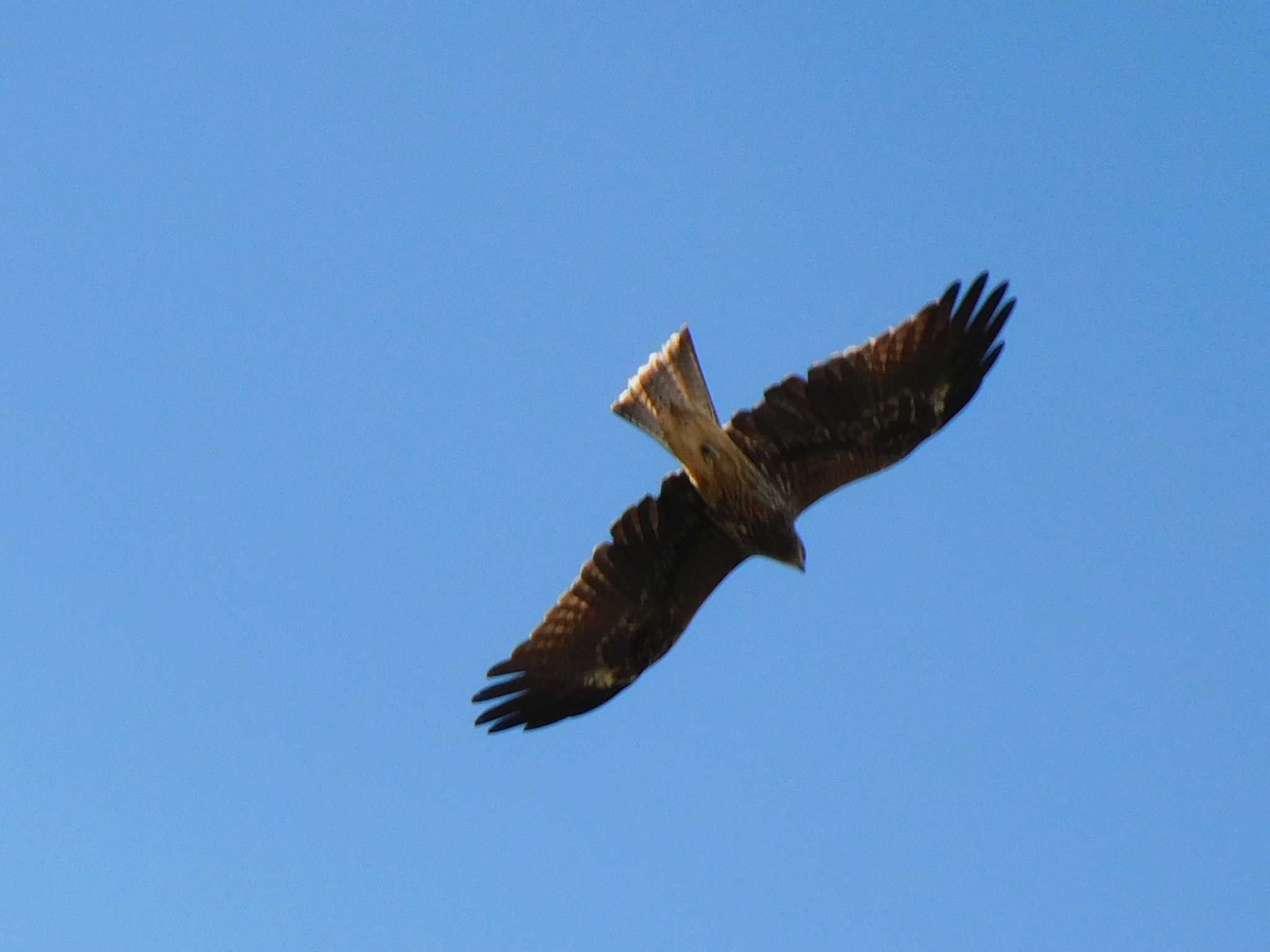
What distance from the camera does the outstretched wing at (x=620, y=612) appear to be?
11008 millimetres

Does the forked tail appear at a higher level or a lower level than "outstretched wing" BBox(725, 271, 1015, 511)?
higher

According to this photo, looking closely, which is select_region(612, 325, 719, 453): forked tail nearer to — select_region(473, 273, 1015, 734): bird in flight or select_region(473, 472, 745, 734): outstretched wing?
select_region(473, 273, 1015, 734): bird in flight

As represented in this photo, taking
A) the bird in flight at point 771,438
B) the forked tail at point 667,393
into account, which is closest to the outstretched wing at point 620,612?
the bird in flight at point 771,438

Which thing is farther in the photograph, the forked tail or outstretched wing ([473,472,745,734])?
outstretched wing ([473,472,745,734])

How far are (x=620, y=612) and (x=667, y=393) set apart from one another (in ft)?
5.17

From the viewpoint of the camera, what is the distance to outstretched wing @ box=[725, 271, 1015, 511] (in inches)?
401

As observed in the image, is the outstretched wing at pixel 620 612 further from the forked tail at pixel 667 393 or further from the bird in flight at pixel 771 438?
the forked tail at pixel 667 393

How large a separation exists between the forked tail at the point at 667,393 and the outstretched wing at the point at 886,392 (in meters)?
0.26

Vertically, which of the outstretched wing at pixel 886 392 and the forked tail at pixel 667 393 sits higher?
the forked tail at pixel 667 393

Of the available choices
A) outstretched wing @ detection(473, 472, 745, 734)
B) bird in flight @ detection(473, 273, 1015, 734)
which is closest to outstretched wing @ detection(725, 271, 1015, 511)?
bird in flight @ detection(473, 273, 1015, 734)

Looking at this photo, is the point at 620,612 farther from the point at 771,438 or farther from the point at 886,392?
the point at 886,392

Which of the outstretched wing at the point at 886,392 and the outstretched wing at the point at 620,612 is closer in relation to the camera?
Result: the outstretched wing at the point at 886,392

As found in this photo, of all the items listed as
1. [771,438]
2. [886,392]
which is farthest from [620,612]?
[886,392]

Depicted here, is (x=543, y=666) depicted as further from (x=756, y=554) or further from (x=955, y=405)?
(x=955, y=405)
